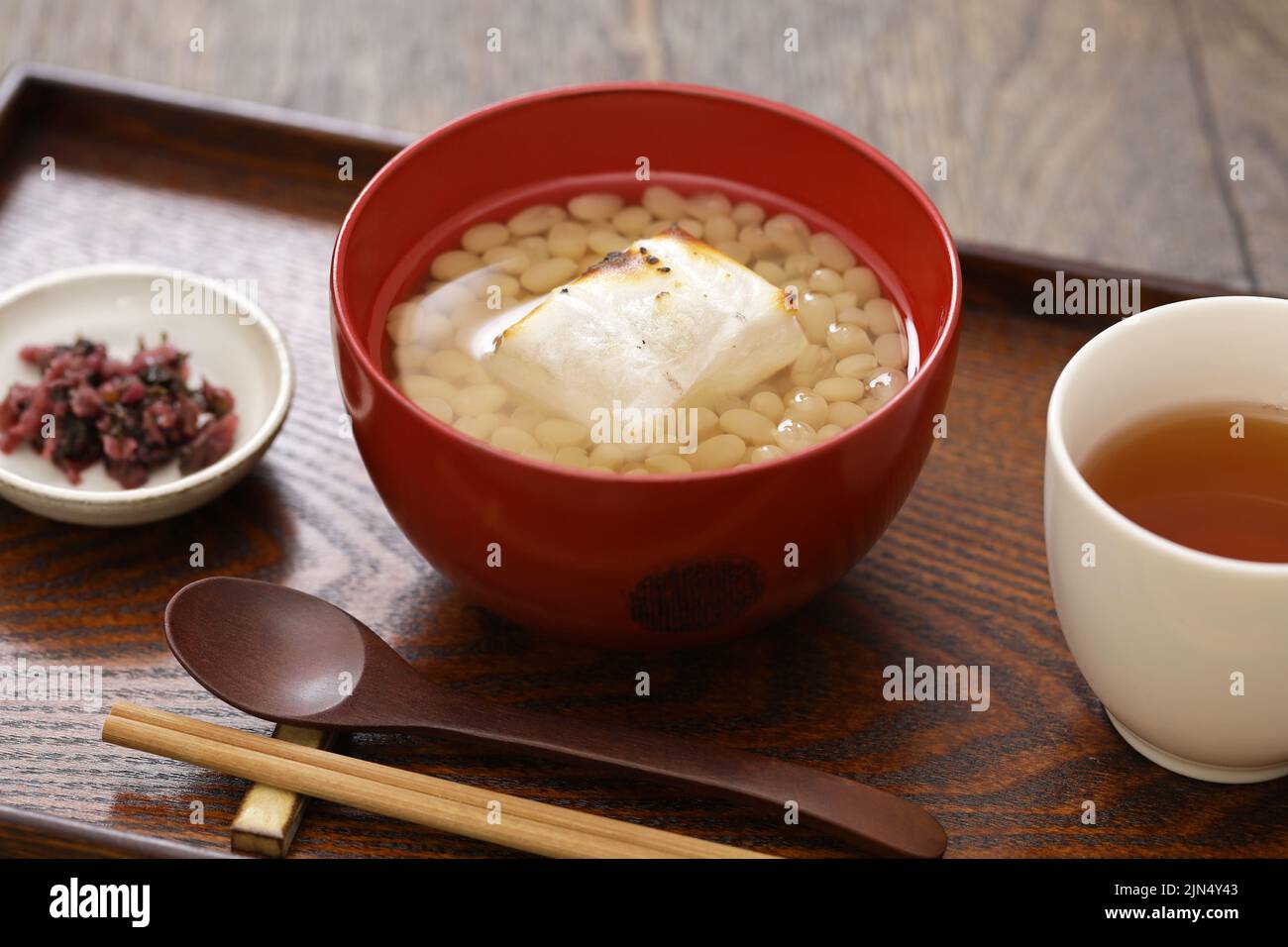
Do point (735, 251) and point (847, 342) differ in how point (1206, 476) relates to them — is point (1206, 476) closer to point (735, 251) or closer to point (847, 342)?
point (847, 342)

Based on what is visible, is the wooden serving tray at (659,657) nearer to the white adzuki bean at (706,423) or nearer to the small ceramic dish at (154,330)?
the small ceramic dish at (154,330)

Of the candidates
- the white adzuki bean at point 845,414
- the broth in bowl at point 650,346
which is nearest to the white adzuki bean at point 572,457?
the broth in bowl at point 650,346

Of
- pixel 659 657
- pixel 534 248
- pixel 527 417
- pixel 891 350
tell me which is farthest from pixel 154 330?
pixel 891 350

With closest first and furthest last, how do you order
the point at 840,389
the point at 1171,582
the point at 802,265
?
the point at 1171,582, the point at 840,389, the point at 802,265

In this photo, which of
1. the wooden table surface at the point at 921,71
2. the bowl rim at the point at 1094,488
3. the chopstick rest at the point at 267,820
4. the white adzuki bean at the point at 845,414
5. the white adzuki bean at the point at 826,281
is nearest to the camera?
the bowl rim at the point at 1094,488

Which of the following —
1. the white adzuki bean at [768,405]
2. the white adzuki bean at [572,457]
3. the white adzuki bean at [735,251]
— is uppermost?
the white adzuki bean at [735,251]

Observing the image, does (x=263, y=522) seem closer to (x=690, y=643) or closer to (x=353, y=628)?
(x=353, y=628)
